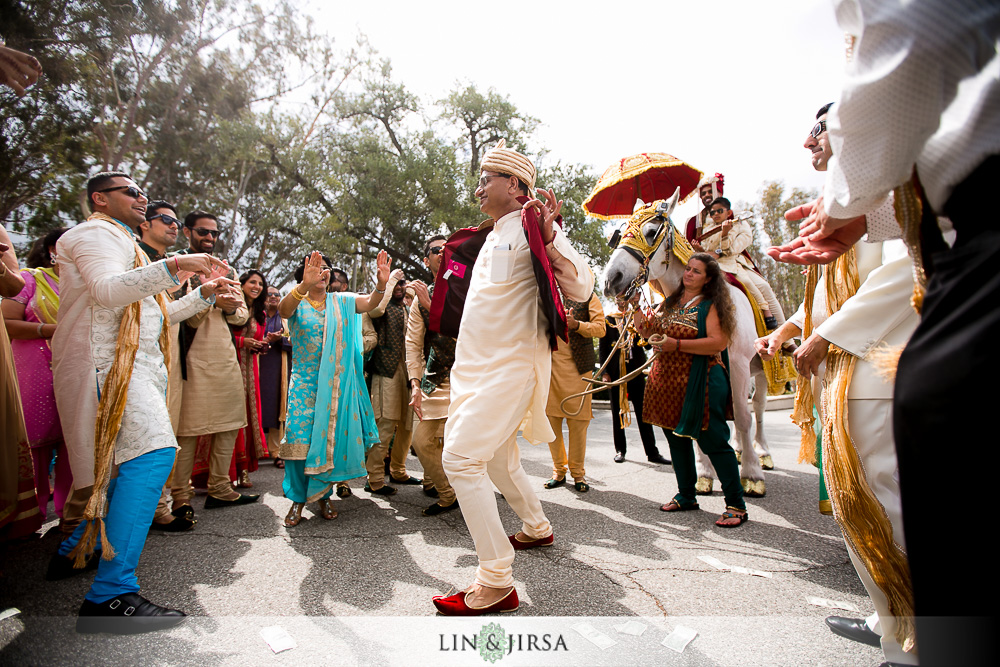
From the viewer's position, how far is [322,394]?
3889 mm

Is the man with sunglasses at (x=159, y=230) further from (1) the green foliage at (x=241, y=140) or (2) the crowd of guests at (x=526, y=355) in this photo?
(1) the green foliage at (x=241, y=140)

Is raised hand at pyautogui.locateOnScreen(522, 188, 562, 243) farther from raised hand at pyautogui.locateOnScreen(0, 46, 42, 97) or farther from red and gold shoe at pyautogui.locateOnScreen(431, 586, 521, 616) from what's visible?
raised hand at pyautogui.locateOnScreen(0, 46, 42, 97)

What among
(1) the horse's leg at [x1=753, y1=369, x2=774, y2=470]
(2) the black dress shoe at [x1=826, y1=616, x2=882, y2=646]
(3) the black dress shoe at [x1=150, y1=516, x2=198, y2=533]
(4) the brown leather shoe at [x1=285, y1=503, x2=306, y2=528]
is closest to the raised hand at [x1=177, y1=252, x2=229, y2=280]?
(4) the brown leather shoe at [x1=285, y1=503, x2=306, y2=528]

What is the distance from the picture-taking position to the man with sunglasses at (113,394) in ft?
7.45

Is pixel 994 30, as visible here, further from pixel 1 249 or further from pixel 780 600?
pixel 1 249

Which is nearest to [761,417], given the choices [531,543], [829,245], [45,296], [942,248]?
[531,543]

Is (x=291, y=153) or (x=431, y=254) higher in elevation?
(x=291, y=153)

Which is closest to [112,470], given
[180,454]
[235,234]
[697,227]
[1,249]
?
[1,249]

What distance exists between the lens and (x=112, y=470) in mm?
2361

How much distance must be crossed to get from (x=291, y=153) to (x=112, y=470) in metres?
18.9

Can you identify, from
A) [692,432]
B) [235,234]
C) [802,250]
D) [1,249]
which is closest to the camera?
[802,250]

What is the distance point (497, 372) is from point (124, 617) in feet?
6.01

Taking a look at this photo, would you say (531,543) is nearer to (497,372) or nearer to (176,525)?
→ (497,372)

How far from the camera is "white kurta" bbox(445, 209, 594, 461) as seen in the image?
2453 mm
